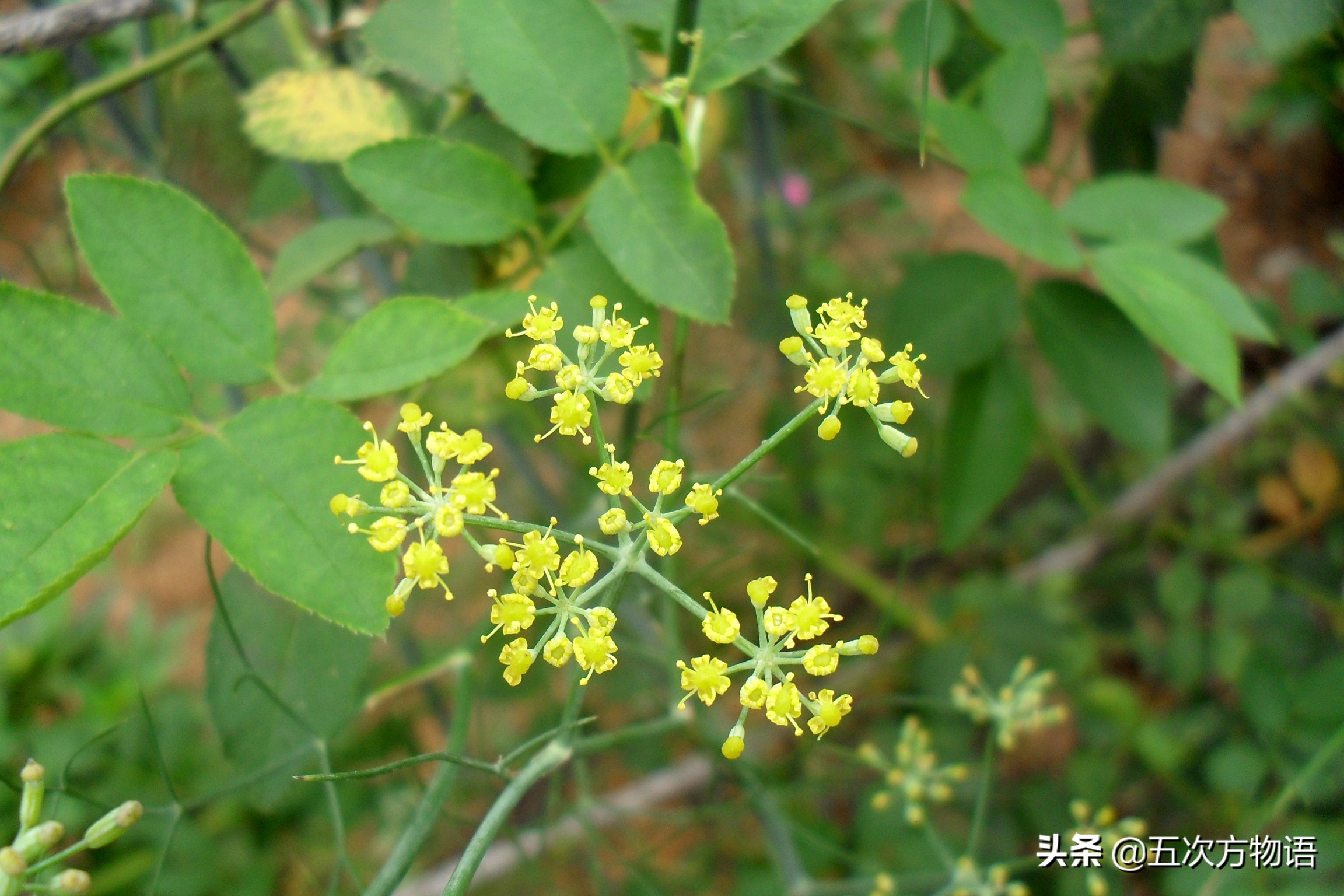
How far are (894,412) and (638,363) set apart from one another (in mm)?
255

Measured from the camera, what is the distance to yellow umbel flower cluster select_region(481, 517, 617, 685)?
787mm

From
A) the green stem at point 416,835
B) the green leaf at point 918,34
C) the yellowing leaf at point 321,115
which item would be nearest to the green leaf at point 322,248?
the yellowing leaf at point 321,115

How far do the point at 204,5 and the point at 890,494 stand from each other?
6.19 ft

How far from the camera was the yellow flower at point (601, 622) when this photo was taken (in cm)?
79

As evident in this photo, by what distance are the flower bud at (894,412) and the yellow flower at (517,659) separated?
393 mm

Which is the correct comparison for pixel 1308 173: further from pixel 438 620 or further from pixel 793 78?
pixel 438 620

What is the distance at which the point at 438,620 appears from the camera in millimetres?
3152

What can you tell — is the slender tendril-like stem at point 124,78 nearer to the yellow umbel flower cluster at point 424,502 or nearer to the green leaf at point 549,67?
the green leaf at point 549,67

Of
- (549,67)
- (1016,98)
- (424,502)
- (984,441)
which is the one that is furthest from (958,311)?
(424,502)

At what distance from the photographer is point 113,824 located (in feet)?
2.97

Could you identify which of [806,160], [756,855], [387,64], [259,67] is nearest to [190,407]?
[387,64]

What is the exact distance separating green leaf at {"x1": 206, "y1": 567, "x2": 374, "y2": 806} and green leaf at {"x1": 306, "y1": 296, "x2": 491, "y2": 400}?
0.34 metres

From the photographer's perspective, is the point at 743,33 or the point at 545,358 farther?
the point at 743,33

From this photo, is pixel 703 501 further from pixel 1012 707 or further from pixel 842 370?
pixel 1012 707
